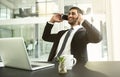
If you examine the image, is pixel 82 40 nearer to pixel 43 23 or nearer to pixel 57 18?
pixel 57 18

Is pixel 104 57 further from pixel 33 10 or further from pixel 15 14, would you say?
pixel 15 14

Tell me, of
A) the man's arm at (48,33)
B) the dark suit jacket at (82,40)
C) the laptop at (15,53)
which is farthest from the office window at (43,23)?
the laptop at (15,53)

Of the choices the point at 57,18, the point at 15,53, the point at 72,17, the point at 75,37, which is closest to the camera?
the point at 15,53

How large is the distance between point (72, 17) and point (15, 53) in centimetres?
181

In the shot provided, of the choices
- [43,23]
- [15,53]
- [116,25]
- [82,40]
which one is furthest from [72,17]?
[15,53]

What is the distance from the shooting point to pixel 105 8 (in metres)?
2.99

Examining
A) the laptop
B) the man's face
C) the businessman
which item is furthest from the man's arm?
the laptop

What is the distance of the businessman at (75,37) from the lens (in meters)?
2.77

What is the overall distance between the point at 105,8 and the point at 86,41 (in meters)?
0.63

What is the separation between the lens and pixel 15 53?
4.34 ft

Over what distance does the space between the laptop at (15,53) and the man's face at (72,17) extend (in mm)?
1695

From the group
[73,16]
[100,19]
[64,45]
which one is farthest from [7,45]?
[100,19]

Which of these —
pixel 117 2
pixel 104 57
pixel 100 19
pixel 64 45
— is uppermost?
pixel 117 2

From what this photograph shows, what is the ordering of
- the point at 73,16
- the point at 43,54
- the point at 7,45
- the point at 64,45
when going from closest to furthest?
the point at 7,45
the point at 64,45
the point at 73,16
the point at 43,54
